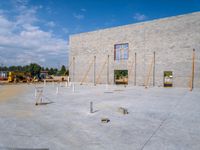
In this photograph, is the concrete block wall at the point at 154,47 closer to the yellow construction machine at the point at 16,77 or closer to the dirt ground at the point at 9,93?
the dirt ground at the point at 9,93

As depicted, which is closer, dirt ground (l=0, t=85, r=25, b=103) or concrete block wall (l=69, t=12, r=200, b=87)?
dirt ground (l=0, t=85, r=25, b=103)

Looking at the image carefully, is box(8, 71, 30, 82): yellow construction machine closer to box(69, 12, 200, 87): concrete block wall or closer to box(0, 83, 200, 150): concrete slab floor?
box(69, 12, 200, 87): concrete block wall

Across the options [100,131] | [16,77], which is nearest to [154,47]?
[100,131]

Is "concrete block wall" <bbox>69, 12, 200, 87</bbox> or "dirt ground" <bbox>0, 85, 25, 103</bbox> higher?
"concrete block wall" <bbox>69, 12, 200, 87</bbox>

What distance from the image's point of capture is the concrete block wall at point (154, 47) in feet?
73.3

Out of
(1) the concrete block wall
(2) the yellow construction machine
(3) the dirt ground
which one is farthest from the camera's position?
(2) the yellow construction machine

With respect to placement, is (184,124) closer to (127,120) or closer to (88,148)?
(127,120)

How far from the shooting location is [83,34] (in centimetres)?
3425

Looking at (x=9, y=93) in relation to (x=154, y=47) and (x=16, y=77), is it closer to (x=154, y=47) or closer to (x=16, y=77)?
(x=154, y=47)

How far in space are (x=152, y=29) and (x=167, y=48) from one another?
3.78 meters

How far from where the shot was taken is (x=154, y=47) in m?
25.1

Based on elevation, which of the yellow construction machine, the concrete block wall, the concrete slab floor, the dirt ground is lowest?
the concrete slab floor

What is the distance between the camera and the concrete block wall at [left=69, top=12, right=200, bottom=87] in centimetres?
2234

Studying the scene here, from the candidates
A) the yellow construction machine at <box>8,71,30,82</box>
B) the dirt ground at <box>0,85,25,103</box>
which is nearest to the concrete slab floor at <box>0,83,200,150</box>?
the dirt ground at <box>0,85,25,103</box>
